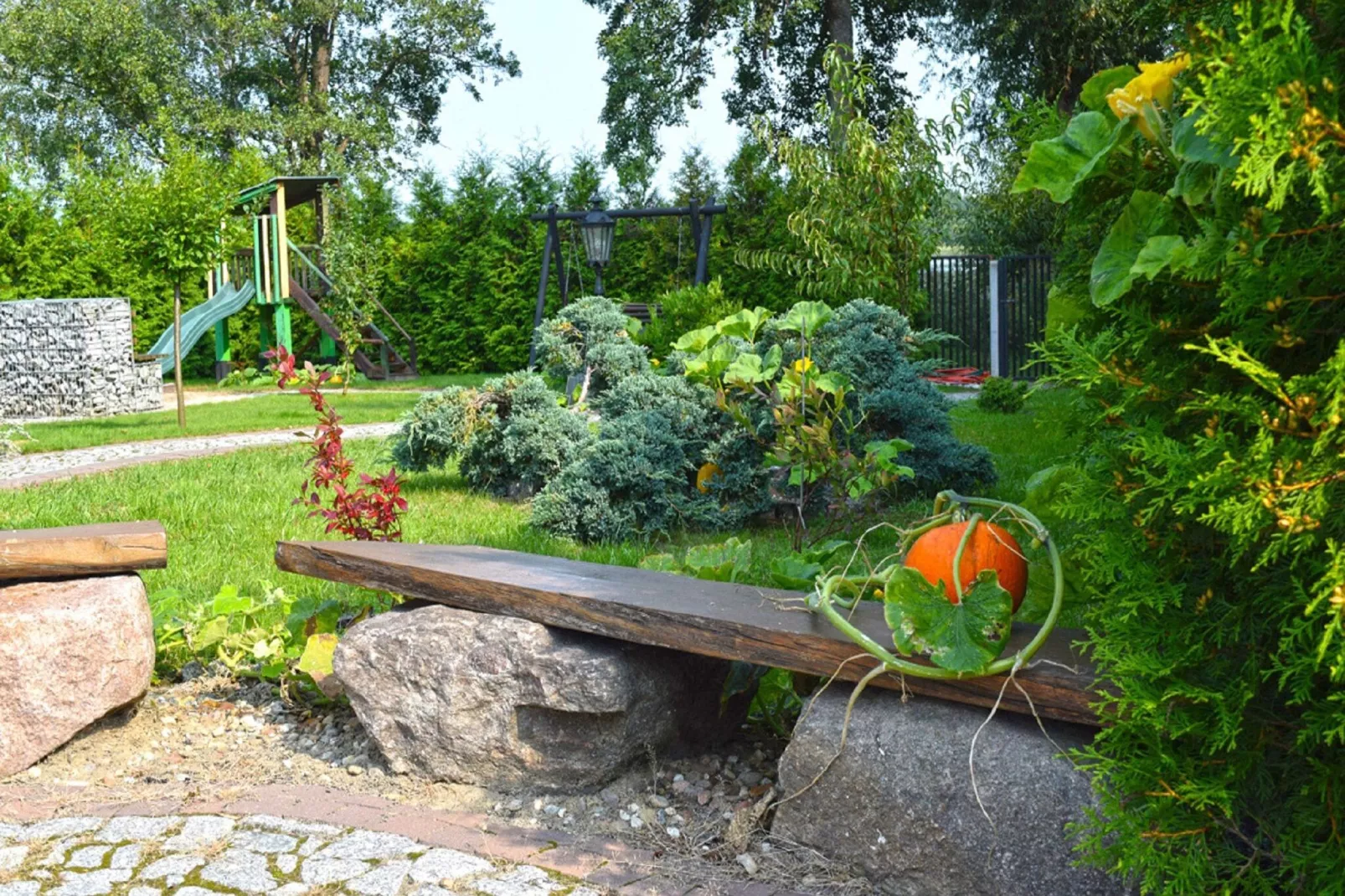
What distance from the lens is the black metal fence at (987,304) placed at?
57.0 ft

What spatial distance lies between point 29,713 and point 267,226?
59.6 feet

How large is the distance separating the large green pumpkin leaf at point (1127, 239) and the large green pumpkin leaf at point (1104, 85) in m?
0.28

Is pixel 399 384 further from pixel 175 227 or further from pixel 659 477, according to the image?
pixel 659 477

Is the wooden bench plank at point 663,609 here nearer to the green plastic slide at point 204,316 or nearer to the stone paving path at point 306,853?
the stone paving path at point 306,853

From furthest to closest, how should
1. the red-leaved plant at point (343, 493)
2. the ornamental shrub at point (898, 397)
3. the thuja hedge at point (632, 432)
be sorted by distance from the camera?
the ornamental shrub at point (898, 397), the thuja hedge at point (632, 432), the red-leaved plant at point (343, 493)

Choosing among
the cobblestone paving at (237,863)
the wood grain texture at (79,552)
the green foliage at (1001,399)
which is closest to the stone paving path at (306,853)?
the cobblestone paving at (237,863)

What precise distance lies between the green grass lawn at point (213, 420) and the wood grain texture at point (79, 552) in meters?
8.57

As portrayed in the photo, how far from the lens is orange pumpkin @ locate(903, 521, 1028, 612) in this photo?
2570mm

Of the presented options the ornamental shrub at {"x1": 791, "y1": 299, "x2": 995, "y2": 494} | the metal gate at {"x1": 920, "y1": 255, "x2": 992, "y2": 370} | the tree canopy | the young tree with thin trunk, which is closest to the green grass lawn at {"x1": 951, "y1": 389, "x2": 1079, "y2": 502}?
the ornamental shrub at {"x1": 791, "y1": 299, "x2": 995, "y2": 494}

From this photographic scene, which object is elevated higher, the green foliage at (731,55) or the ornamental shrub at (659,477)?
the green foliage at (731,55)

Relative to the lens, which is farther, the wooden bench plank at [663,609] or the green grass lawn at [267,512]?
the green grass lawn at [267,512]

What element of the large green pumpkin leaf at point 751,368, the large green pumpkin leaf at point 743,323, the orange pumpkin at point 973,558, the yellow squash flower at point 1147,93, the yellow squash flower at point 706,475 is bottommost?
the yellow squash flower at point 706,475

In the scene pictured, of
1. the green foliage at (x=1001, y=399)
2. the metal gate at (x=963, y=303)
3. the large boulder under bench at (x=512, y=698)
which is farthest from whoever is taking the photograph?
the metal gate at (x=963, y=303)

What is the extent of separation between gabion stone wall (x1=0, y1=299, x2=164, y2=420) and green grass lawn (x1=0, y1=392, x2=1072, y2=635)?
Answer: 6.31 meters
